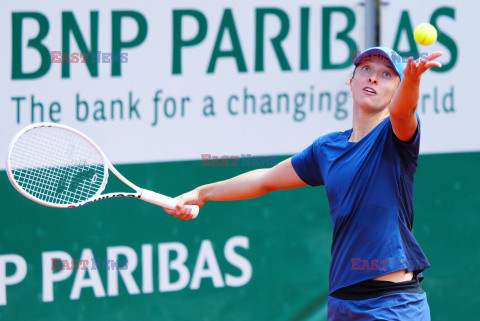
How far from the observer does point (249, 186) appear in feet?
9.30

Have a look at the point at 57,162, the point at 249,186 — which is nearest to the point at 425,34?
the point at 249,186

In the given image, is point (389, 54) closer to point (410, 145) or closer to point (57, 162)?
point (410, 145)

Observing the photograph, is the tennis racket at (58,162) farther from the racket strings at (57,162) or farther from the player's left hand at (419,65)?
the player's left hand at (419,65)

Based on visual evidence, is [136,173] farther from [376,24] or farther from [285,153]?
[376,24]

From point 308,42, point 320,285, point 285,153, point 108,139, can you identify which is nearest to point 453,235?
point 320,285

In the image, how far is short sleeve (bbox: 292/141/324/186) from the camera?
2.67 m

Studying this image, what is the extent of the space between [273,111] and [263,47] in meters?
0.33

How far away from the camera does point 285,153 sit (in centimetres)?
372

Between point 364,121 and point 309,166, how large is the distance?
1.02 ft

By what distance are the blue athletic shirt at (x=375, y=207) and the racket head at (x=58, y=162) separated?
1.01 meters

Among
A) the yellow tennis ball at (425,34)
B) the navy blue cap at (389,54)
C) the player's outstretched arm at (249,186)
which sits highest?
the yellow tennis ball at (425,34)

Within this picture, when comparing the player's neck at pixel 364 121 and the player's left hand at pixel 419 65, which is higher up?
the player's left hand at pixel 419 65

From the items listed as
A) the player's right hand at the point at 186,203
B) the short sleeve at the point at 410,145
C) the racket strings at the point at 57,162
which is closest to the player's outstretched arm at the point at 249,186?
the player's right hand at the point at 186,203

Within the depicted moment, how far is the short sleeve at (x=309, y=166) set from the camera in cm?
267
